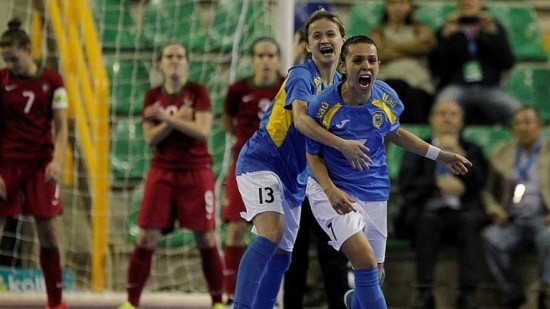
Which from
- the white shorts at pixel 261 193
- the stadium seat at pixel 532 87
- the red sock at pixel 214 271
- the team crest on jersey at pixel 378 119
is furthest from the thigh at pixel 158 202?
the stadium seat at pixel 532 87

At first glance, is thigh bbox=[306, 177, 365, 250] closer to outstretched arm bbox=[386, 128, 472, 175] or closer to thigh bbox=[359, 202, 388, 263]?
thigh bbox=[359, 202, 388, 263]

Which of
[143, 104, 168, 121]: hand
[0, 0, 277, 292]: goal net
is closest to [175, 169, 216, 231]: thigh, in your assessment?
[143, 104, 168, 121]: hand

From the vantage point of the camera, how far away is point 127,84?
894cm

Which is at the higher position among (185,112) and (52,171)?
(185,112)

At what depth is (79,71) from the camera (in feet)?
27.6

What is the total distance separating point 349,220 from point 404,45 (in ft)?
12.8

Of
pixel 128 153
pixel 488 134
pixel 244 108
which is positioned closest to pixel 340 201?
pixel 244 108

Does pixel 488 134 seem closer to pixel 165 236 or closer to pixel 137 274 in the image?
pixel 165 236

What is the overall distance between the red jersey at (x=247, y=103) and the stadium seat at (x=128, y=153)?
175cm

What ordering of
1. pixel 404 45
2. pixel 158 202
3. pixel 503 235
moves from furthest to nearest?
pixel 404 45
pixel 503 235
pixel 158 202

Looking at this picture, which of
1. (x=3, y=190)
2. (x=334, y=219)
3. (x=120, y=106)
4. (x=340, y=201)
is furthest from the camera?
(x=120, y=106)

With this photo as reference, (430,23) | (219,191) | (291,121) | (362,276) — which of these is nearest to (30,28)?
(219,191)

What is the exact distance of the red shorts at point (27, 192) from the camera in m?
6.57

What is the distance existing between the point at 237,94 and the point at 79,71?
191 cm
